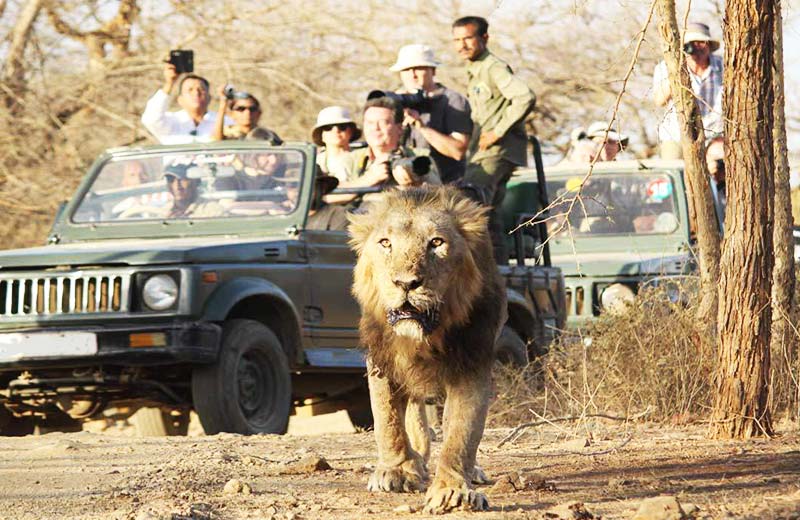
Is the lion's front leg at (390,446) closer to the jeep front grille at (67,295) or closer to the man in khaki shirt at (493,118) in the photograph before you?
the jeep front grille at (67,295)

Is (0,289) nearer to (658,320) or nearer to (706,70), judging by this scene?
(658,320)

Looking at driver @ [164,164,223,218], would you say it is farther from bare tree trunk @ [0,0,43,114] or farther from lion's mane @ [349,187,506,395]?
bare tree trunk @ [0,0,43,114]

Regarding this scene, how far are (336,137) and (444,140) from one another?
93cm

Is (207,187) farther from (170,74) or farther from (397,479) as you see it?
(397,479)

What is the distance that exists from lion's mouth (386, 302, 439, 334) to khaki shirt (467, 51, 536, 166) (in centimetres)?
496

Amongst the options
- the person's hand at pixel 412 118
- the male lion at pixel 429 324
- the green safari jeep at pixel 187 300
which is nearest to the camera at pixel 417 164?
the green safari jeep at pixel 187 300

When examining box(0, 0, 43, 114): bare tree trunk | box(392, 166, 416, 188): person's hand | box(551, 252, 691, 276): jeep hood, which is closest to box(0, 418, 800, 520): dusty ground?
box(392, 166, 416, 188): person's hand

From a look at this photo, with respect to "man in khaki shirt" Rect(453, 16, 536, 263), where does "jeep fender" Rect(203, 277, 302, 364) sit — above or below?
below

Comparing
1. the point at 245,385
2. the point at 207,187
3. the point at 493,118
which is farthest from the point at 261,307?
the point at 493,118

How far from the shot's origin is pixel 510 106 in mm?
10086

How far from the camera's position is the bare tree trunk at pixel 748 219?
693 centimetres

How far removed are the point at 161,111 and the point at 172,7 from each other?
602 centimetres

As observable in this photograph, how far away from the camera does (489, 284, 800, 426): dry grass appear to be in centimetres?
806

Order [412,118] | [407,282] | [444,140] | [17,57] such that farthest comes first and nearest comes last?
[17,57]
[412,118]
[444,140]
[407,282]
